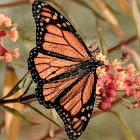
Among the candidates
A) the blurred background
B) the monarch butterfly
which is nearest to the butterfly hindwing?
the monarch butterfly

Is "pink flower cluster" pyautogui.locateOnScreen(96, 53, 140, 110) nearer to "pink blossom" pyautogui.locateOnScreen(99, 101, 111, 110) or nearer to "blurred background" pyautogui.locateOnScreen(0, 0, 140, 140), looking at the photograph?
"pink blossom" pyautogui.locateOnScreen(99, 101, 111, 110)

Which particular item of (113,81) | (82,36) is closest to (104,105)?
(113,81)

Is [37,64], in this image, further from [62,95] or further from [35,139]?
[35,139]

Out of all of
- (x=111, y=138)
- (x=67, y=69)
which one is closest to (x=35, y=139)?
(x=111, y=138)

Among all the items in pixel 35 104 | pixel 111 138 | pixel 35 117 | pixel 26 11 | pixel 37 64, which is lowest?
pixel 111 138

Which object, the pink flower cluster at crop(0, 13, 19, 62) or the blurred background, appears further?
the blurred background
